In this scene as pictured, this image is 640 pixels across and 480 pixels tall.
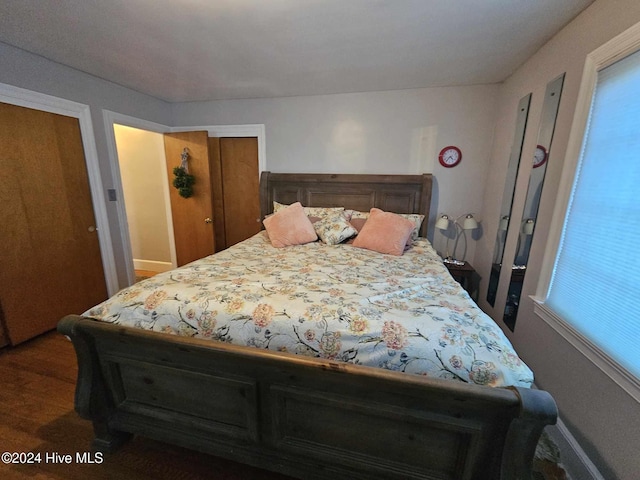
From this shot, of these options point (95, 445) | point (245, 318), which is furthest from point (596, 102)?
point (95, 445)

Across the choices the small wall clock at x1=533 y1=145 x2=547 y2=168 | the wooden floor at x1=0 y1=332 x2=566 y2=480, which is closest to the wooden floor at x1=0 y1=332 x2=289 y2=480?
the wooden floor at x1=0 y1=332 x2=566 y2=480

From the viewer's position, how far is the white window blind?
3.72 feet

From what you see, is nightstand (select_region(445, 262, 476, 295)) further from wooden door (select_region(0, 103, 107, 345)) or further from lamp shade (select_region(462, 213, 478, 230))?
wooden door (select_region(0, 103, 107, 345))

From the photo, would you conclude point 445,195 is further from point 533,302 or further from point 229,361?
point 229,361

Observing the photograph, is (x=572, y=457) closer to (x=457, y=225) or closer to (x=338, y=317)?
(x=338, y=317)

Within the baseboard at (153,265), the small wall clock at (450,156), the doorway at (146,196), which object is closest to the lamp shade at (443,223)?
the small wall clock at (450,156)

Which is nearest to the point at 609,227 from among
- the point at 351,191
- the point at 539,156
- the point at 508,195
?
the point at 539,156

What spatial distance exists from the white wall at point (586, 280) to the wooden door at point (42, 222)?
4.02 metres

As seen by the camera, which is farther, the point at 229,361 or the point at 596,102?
the point at 596,102

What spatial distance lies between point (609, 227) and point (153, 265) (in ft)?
16.5

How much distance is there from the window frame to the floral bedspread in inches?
22.4

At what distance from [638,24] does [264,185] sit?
3.04 metres

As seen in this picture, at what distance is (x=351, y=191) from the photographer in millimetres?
3080

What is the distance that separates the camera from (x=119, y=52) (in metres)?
A: 2.09
